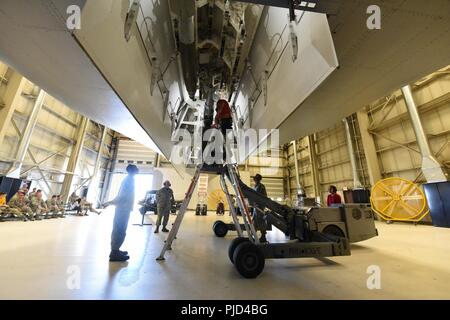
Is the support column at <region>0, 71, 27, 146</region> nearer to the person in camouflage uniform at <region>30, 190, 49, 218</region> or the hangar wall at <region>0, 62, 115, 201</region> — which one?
the hangar wall at <region>0, 62, 115, 201</region>

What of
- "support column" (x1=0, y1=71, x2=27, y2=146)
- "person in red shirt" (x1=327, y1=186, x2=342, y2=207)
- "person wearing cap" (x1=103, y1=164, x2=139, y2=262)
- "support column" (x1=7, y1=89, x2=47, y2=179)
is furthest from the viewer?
"support column" (x1=7, y1=89, x2=47, y2=179)

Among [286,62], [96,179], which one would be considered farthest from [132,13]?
[96,179]

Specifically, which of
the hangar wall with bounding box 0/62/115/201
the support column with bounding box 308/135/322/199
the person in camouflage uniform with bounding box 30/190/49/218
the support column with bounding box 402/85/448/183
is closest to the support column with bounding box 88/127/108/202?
the hangar wall with bounding box 0/62/115/201

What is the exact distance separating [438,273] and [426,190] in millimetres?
6034

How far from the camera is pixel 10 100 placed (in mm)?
7453

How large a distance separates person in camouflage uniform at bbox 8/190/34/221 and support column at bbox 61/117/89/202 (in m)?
4.49

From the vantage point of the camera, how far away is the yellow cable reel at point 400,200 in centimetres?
611

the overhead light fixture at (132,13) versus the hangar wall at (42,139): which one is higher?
the hangar wall at (42,139)

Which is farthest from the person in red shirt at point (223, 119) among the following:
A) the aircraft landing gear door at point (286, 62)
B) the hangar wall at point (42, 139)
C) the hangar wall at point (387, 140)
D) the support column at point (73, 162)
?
the support column at point (73, 162)

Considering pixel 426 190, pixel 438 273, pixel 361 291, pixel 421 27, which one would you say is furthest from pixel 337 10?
pixel 426 190

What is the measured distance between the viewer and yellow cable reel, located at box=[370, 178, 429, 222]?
6105 mm

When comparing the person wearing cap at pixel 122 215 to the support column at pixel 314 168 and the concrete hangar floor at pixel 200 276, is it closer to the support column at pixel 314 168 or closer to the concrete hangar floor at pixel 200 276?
the concrete hangar floor at pixel 200 276

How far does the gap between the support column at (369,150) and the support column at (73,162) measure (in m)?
16.4

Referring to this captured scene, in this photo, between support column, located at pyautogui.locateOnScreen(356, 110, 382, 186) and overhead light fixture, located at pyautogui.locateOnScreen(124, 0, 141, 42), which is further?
support column, located at pyautogui.locateOnScreen(356, 110, 382, 186)
